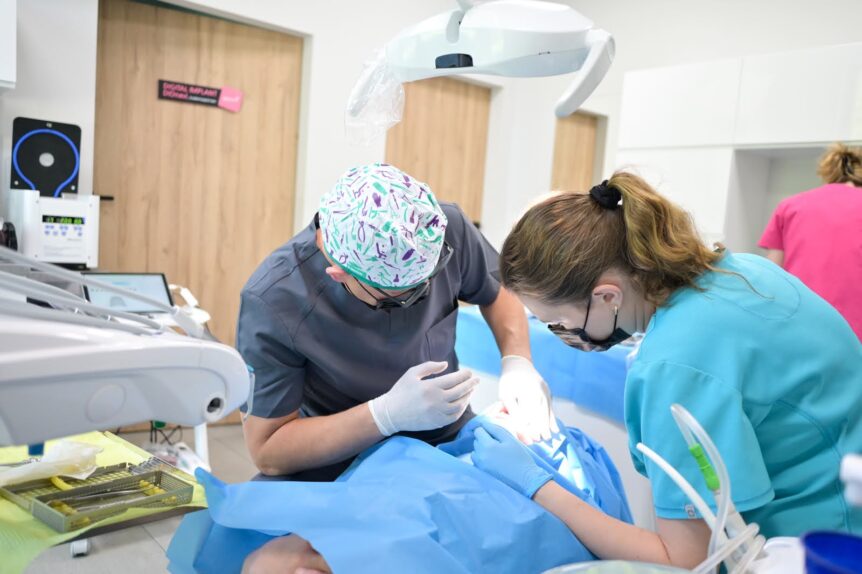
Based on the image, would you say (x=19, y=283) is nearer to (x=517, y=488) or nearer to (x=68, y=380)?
(x=68, y=380)

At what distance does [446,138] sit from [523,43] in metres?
3.56

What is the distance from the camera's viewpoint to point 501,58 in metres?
1.05

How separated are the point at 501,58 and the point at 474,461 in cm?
69

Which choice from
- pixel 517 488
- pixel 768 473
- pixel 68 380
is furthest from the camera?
pixel 517 488

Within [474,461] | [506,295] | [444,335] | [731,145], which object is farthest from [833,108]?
[474,461]

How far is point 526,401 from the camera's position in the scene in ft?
4.95

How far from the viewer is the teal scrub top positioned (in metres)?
0.92

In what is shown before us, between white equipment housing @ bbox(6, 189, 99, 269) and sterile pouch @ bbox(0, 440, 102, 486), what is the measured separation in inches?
63.1

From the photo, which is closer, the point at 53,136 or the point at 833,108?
the point at 53,136

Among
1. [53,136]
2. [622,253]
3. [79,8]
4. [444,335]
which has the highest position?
[79,8]

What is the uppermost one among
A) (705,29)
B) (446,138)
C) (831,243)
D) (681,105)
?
(705,29)

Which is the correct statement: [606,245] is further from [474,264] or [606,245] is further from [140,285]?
[140,285]

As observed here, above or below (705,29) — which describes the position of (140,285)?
below

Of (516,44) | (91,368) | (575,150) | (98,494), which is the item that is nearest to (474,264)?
(516,44)
